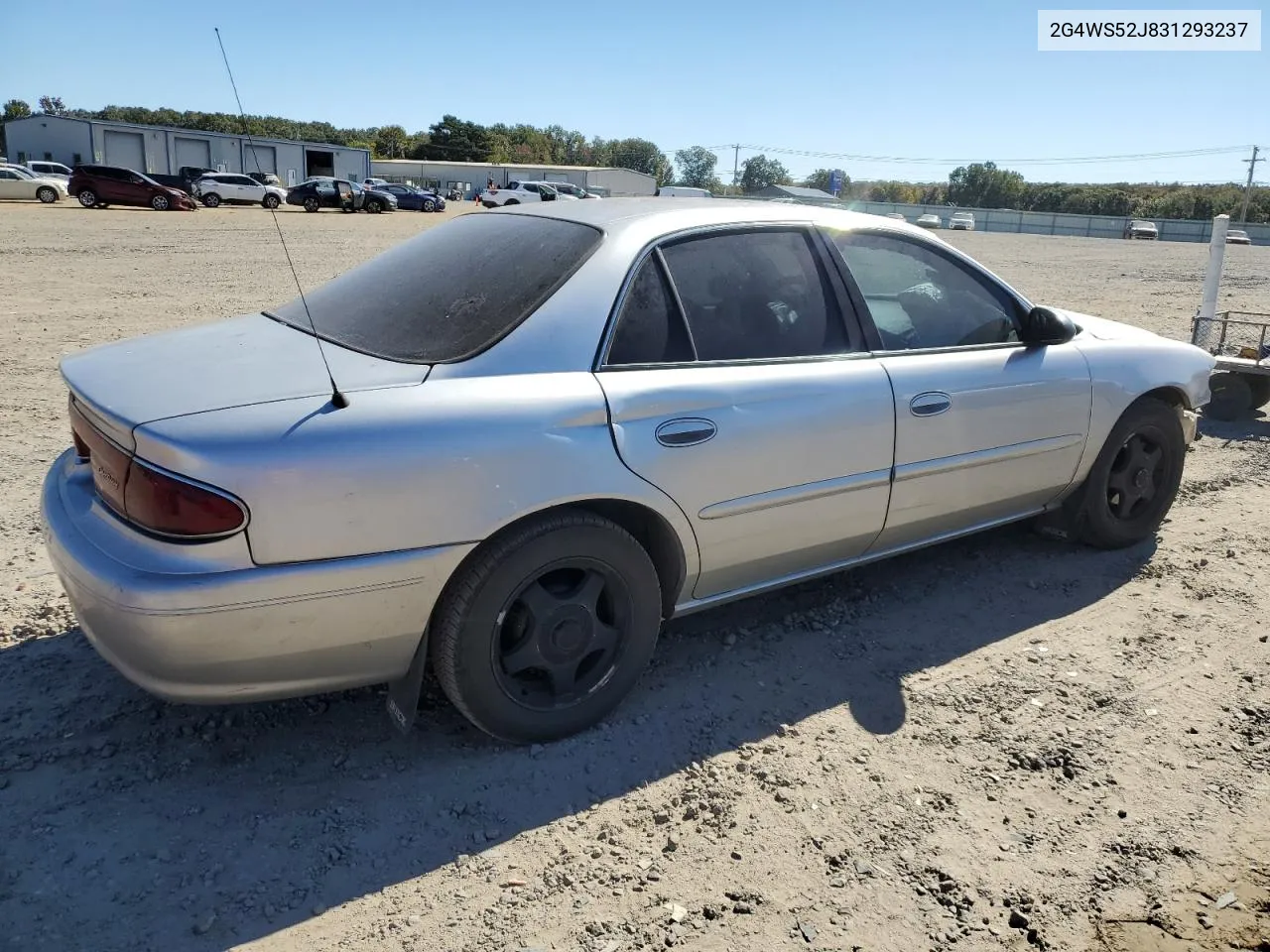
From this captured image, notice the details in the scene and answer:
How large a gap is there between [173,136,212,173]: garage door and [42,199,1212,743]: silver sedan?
6560 centimetres

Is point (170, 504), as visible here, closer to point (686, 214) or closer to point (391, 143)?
point (686, 214)

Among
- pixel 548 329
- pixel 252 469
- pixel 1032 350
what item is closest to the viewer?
pixel 252 469

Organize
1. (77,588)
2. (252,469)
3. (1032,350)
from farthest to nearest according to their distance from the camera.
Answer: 1. (1032,350)
2. (77,588)
3. (252,469)

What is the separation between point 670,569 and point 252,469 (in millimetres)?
1366

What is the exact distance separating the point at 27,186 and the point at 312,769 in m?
39.9

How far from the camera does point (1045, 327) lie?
4.03 m

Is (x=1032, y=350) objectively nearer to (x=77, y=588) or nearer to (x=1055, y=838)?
(x=1055, y=838)

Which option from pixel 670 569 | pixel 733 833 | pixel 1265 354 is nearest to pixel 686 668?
pixel 670 569

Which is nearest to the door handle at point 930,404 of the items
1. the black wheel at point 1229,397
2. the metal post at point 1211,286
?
the black wheel at point 1229,397

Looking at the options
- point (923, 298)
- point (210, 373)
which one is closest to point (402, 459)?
point (210, 373)

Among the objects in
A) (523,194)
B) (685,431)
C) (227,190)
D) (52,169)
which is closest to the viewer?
(685,431)

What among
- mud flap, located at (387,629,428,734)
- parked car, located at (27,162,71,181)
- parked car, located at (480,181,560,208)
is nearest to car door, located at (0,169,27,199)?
parked car, located at (27,162,71,181)

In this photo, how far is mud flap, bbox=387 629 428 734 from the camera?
8.91 feet

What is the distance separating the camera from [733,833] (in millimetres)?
2643
